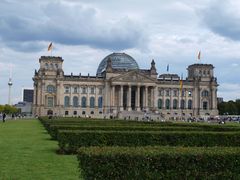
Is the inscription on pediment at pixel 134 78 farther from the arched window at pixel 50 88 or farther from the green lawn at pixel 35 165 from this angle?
the green lawn at pixel 35 165

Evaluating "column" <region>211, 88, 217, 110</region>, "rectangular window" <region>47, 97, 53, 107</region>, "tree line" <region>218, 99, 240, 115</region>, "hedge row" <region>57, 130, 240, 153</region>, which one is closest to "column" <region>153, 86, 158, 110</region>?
"column" <region>211, 88, 217, 110</region>

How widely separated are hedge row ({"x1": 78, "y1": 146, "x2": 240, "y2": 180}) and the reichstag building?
124 meters

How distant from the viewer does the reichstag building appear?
143 metres

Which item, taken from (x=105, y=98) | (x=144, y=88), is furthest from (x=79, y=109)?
(x=144, y=88)

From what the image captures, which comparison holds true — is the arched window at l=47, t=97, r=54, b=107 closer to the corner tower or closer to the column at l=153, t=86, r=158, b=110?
Answer: the column at l=153, t=86, r=158, b=110

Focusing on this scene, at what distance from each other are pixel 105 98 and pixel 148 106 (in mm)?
17598

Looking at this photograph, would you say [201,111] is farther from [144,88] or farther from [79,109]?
[79,109]

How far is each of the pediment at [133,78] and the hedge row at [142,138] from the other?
12196 cm

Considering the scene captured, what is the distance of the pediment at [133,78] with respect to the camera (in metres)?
145

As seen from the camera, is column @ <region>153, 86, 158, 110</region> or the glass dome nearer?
column @ <region>153, 86, 158, 110</region>

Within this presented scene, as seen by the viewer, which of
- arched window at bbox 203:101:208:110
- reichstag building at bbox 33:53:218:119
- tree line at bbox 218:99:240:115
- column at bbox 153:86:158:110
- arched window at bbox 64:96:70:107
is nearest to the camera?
reichstag building at bbox 33:53:218:119

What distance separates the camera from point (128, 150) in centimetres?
1175

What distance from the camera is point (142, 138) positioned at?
22.0 m

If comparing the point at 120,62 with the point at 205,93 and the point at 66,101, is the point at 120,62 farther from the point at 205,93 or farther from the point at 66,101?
the point at 205,93
